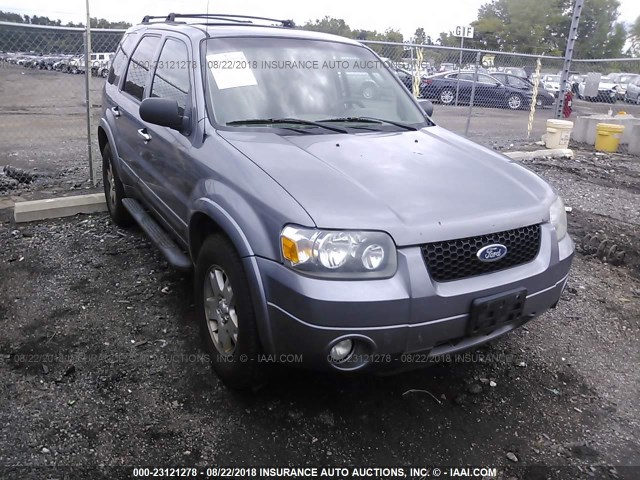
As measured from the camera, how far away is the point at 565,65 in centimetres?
1081

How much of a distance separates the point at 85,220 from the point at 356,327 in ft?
13.8

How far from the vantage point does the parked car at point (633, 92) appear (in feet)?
58.5

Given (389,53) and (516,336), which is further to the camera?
(389,53)

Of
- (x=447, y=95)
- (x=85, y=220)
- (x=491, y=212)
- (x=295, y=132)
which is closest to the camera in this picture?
(x=491, y=212)

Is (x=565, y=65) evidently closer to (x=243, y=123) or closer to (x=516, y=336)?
(x=516, y=336)

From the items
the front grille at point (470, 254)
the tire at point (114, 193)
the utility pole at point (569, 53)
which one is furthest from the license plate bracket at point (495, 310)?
the utility pole at point (569, 53)

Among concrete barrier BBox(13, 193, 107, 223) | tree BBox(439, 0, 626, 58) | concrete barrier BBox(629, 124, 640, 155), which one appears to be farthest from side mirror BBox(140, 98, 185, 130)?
tree BBox(439, 0, 626, 58)

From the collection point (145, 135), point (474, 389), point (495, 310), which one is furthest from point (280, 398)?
point (145, 135)

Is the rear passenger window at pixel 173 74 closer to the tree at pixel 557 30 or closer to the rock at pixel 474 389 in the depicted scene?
the rock at pixel 474 389

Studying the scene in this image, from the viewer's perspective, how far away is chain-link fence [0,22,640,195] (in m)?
6.43

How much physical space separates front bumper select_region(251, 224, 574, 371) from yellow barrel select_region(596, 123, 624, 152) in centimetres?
981

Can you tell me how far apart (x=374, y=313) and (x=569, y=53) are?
10.3 metres

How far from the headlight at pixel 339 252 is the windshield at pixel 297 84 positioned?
1201 millimetres

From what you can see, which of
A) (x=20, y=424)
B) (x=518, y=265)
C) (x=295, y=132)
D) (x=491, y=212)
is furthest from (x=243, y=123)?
(x=20, y=424)
